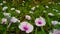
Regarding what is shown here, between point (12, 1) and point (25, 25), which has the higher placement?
point (25, 25)

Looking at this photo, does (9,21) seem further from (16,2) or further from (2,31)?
(16,2)

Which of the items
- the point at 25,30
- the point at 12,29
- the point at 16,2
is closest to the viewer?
the point at 25,30

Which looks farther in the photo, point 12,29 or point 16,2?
point 16,2

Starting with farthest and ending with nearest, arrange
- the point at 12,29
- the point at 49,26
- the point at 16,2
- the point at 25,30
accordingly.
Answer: the point at 16,2 < the point at 49,26 < the point at 12,29 < the point at 25,30

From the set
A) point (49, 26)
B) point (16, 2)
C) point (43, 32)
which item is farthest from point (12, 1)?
point (43, 32)

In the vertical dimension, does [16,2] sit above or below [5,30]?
below

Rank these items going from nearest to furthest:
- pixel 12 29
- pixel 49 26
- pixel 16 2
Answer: pixel 12 29 → pixel 49 26 → pixel 16 2

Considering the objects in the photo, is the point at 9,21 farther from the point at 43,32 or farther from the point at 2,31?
the point at 43,32

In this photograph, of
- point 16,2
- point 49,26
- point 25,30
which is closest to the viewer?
point 25,30

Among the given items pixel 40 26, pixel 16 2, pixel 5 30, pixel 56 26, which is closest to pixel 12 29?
pixel 5 30
